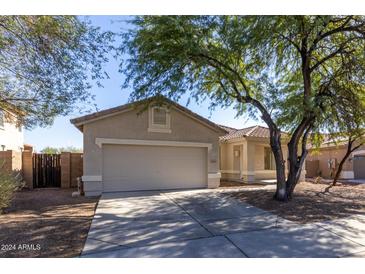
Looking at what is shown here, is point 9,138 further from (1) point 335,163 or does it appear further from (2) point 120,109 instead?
(1) point 335,163

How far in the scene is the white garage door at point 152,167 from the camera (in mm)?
11086

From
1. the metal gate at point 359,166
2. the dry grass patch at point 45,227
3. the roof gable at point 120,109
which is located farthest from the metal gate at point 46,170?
the metal gate at point 359,166

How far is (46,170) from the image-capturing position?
13250 millimetres

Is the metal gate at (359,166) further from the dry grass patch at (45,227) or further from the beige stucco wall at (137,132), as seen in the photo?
the dry grass patch at (45,227)

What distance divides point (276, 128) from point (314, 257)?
5537 mm

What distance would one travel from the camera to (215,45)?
8.38 m

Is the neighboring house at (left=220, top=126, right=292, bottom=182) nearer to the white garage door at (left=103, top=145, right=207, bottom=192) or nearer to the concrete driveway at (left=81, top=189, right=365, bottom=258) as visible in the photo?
the white garage door at (left=103, top=145, right=207, bottom=192)

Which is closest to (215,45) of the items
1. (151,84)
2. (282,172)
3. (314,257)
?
(151,84)

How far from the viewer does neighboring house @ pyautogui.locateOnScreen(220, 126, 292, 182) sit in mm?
15219

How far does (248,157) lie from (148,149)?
6785mm

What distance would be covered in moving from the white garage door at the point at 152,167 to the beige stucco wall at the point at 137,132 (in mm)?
450

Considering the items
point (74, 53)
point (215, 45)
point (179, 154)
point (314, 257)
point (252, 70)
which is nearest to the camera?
point (314, 257)

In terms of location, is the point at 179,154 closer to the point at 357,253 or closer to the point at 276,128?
the point at 276,128

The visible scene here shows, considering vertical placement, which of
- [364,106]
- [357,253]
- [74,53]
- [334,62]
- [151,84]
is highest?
[334,62]
